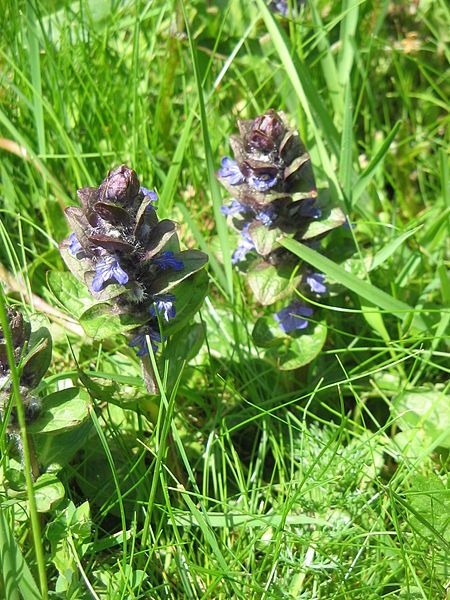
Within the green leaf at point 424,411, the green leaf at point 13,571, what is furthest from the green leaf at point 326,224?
the green leaf at point 13,571

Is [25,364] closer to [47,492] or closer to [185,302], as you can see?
[47,492]

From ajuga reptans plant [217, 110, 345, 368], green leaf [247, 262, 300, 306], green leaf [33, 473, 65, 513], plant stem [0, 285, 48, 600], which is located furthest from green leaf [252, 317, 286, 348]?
plant stem [0, 285, 48, 600]

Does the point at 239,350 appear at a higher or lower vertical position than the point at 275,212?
lower

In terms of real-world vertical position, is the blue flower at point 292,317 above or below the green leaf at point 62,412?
below

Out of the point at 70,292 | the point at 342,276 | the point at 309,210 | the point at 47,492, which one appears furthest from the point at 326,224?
the point at 47,492

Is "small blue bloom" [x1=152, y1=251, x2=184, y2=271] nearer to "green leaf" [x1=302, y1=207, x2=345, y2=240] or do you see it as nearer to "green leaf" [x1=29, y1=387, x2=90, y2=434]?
"green leaf" [x1=29, y1=387, x2=90, y2=434]

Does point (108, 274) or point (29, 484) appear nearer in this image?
point (29, 484)

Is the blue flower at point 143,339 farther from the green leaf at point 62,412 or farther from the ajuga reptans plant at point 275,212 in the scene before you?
the ajuga reptans plant at point 275,212
